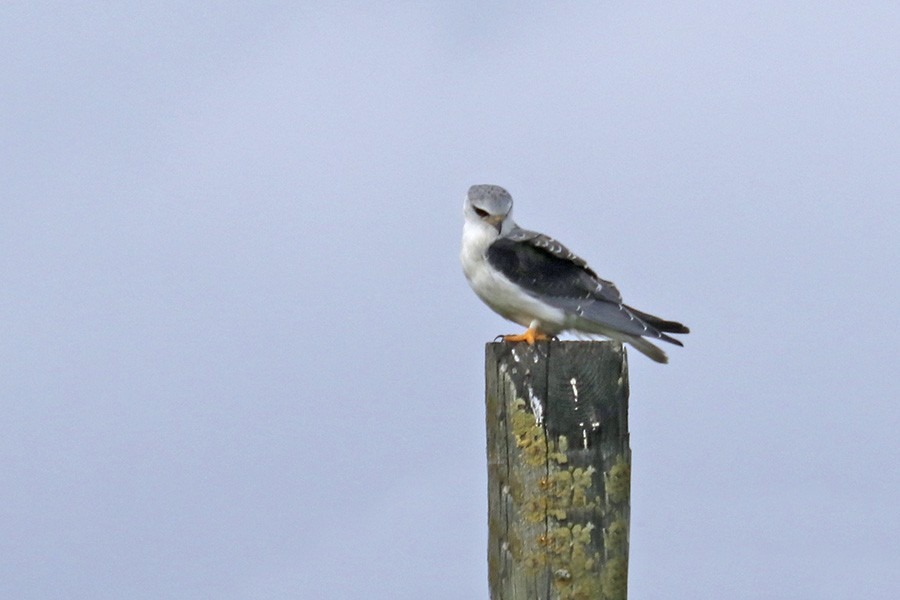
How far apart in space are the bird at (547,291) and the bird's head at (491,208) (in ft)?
0.17

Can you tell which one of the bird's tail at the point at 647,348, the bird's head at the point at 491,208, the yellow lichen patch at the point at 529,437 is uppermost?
the bird's head at the point at 491,208

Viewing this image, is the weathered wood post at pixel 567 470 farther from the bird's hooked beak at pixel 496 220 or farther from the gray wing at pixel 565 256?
the bird's hooked beak at pixel 496 220

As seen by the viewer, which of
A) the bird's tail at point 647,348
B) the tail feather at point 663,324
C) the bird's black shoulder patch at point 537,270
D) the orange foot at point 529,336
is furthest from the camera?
the bird's tail at point 647,348

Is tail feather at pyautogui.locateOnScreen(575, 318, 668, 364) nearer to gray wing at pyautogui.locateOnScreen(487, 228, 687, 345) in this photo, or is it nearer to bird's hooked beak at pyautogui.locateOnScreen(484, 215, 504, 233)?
gray wing at pyautogui.locateOnScreen(487, 228, 687, 345)

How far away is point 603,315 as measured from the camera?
24.9ft

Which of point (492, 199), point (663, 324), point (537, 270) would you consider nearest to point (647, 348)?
point (663, 324)

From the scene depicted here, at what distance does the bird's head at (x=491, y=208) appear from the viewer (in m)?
7.85

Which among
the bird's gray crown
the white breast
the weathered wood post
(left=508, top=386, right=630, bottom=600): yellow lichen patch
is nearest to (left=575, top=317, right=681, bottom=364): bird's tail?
the white breast

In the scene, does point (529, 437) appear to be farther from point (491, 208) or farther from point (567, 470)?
point (491, 208)

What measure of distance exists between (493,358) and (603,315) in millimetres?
2106

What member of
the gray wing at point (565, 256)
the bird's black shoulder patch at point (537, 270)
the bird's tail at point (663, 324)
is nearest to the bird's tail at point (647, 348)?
the bird's tail at point (663, 324)

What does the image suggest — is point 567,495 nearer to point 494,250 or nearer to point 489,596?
point 489,596

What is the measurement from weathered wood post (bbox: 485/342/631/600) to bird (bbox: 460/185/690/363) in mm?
1889

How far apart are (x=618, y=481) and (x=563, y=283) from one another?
2.27 metres
